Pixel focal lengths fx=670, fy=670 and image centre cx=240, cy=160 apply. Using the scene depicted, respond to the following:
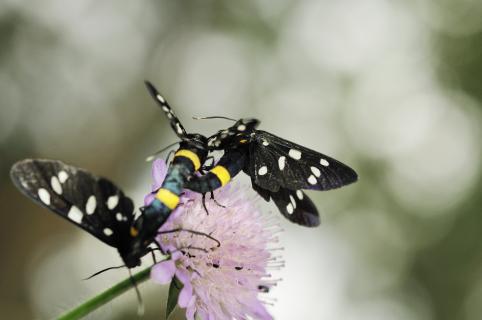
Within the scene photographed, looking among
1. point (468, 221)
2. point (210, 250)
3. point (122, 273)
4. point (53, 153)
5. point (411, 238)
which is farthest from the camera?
point (411, 238)

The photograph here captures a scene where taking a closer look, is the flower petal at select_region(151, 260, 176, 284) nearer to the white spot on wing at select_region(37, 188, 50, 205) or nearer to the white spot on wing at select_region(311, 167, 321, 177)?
the white spot on wing at select_region(37, 188, 50, 205)

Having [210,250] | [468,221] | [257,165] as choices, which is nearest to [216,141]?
[257,165]

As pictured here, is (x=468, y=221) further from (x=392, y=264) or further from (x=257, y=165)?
(x=257, y=165)

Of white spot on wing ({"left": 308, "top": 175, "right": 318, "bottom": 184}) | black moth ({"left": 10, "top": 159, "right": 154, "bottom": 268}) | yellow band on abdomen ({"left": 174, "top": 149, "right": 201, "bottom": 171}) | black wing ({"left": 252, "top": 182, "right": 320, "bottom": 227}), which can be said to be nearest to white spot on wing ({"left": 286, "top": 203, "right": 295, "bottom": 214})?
black wing ({"left": 252, "top": 182, "right": 320, "bottom": 227})

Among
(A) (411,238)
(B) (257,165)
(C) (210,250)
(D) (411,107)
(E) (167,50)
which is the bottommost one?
(C) (210,250)

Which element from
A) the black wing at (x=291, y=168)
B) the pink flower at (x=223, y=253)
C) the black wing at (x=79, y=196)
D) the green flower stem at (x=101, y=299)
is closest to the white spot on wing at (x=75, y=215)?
the black wing at (x=79, y=196)

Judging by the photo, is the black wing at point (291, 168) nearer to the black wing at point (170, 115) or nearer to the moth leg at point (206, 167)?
the moth leg at point (206, 167)
